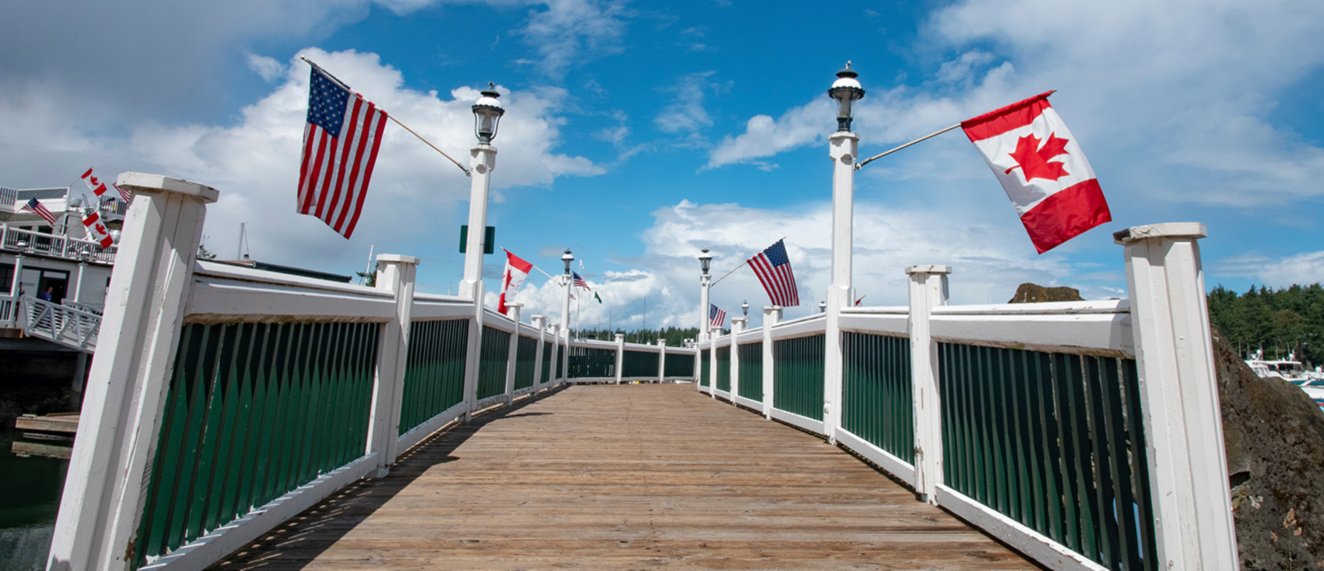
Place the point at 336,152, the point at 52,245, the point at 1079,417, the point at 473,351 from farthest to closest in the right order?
the point at 52,245, the point at 473,351, the point at 336,152, the point at 1079,417

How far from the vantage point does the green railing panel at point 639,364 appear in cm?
2355

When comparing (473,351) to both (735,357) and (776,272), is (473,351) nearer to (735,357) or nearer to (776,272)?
(735,357)

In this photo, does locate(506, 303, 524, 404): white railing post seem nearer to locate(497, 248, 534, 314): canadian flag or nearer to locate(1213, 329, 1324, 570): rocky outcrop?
locate(497, 248, 534, 314): canadian flag

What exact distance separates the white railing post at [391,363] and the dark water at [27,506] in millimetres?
6866

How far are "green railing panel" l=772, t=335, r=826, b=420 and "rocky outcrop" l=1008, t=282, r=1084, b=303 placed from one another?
15.8m

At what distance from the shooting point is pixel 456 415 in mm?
7645

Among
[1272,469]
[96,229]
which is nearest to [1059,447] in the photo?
[1272,469]

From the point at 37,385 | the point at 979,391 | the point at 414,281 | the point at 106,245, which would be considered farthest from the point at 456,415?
the point at 106,245

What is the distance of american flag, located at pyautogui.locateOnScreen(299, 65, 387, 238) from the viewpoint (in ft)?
17.0

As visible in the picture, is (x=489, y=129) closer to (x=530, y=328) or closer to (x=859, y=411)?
(x=530, y=328)

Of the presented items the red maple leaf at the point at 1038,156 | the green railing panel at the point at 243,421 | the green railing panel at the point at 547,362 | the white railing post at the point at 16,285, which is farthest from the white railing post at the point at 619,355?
the white railing post at the point at 16,285

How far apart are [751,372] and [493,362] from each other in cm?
457

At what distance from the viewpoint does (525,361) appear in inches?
522

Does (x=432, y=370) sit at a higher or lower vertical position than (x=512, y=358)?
lower
